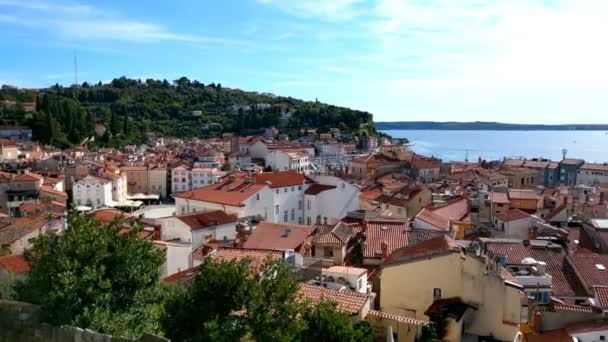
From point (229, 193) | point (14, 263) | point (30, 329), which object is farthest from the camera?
point (229, 193)

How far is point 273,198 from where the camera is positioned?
36.5 metres

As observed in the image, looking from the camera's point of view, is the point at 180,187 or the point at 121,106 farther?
the point at 121,106

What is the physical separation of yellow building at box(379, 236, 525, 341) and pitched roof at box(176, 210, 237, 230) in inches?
526

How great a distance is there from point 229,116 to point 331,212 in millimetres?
117841

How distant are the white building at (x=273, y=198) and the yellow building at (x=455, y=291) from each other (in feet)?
67.9

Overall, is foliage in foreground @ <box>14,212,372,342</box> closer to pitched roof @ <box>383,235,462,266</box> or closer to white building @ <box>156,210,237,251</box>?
pitched roof @ <box>383,235,462,266</box>

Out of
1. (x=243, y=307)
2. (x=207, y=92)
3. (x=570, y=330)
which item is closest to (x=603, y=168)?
(x=570, y=330)

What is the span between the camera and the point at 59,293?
805 cm

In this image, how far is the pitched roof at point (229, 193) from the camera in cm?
3453

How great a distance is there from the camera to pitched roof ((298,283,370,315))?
11258 millimetres

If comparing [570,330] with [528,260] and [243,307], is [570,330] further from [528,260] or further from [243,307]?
[243,307]

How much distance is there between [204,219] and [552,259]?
1489 cm

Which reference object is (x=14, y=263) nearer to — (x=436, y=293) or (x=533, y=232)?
(x=436, y=293)

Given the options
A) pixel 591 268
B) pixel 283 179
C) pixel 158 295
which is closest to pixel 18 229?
pixel 158 295
